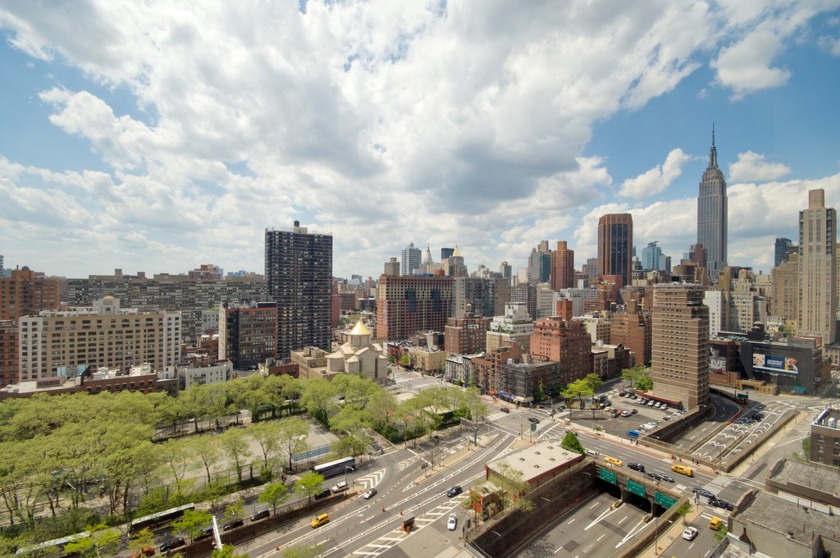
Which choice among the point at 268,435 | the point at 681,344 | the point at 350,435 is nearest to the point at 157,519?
the point at 268,435

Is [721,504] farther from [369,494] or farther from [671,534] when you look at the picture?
[369,494]

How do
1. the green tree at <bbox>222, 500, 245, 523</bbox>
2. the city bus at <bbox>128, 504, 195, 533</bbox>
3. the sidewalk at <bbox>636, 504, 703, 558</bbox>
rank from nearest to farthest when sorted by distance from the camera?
the sidewalk at <bbox>636, 504, 703, 558</bbox> → the green tree at <bbox>222, 500, 245, 523</bbox> → the city bus at <bbox>128, 504, 195, 533</bbox>

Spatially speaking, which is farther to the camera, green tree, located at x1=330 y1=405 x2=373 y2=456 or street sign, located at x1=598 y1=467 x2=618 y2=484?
green tree, located at x1=330 y1=405 x2=373 y2=456

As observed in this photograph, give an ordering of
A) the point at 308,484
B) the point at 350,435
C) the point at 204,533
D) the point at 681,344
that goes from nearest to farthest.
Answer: the point at 204,533 → the point at 308,484 → the point at 350,435 → the point at 681,344

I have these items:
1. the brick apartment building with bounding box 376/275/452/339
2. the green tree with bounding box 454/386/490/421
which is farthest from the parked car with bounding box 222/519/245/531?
the brick apartment building with bounding box 376/275/452/339

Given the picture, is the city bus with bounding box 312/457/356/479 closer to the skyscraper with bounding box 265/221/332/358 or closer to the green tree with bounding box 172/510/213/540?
the green tree with bounding box 172/510/213/540

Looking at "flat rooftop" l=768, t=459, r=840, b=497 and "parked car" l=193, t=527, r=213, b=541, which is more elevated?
"flat rooftop" l=768, t=459, r=840, b=497
